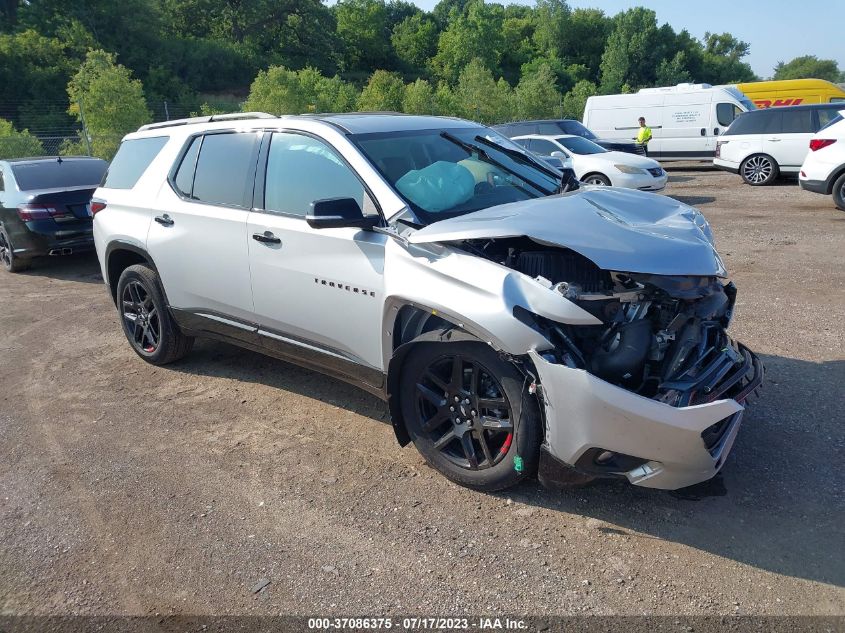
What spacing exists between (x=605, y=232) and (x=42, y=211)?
871 cm

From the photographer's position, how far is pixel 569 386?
2.96m

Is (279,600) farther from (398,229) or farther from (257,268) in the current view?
(257,268)

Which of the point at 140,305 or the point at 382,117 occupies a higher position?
the point at 382,117

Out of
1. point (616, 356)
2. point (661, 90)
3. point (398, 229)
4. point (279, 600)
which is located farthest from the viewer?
point (661, 90)

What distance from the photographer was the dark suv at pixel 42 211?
9.44 meters

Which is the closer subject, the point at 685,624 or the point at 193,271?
the point at 685,624

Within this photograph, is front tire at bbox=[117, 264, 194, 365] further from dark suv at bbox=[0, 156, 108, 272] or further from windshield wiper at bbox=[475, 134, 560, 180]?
dark suv at bbox=[0, 156, 108, 272]

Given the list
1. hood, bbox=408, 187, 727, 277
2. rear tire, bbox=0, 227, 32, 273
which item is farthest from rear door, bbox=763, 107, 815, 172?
rear tire, bbox=0, 227, 32, 273

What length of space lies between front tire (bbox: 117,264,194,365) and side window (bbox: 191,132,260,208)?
→ 3.17 ft

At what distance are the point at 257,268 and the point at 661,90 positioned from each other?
20235mm

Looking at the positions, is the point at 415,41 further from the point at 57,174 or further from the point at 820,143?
the point at 57,174

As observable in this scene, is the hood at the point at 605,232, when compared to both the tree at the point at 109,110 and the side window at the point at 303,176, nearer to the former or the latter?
the side window at the point at 303,176

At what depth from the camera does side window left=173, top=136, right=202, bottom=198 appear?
4.99m

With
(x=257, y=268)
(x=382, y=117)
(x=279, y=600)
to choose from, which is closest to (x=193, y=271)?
(x=257, y=268)
